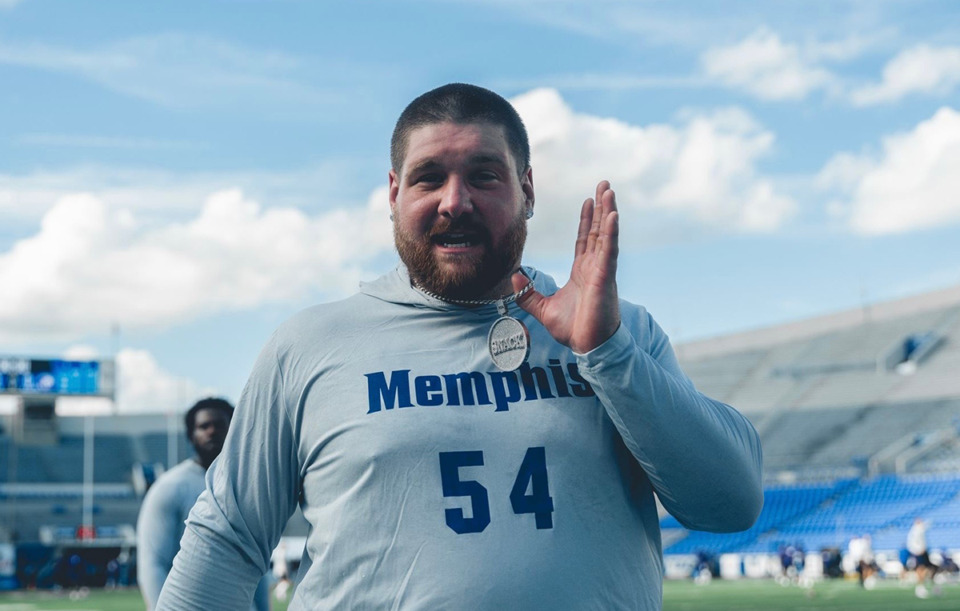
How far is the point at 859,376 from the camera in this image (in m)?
50.3

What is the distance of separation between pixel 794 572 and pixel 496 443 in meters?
32.3

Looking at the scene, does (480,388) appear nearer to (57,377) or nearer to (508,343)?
(508,343)

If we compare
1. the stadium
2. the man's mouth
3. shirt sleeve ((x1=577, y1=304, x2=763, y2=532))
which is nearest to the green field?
the stadium

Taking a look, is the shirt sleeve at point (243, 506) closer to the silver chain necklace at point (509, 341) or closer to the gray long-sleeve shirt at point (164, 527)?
the silver chain necklace at point (509, 341)

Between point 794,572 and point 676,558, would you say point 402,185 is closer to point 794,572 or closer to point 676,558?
point 794,572

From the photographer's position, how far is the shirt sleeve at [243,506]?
2.14m

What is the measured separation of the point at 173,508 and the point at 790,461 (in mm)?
41888

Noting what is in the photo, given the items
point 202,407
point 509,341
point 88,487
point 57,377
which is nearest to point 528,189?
point 509,341

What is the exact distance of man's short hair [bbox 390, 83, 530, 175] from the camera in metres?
2.14

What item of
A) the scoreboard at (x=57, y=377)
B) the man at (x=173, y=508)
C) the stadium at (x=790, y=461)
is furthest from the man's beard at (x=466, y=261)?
the scoreboard at (x=57, y=377)

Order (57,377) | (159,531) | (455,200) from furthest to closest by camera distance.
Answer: (57,377) → (159,531) → (455,200)

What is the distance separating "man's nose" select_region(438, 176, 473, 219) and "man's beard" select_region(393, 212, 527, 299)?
2 centimetres

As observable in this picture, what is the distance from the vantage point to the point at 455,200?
2.07 m

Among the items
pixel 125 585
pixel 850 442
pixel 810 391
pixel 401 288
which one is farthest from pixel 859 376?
pixel 401 288
